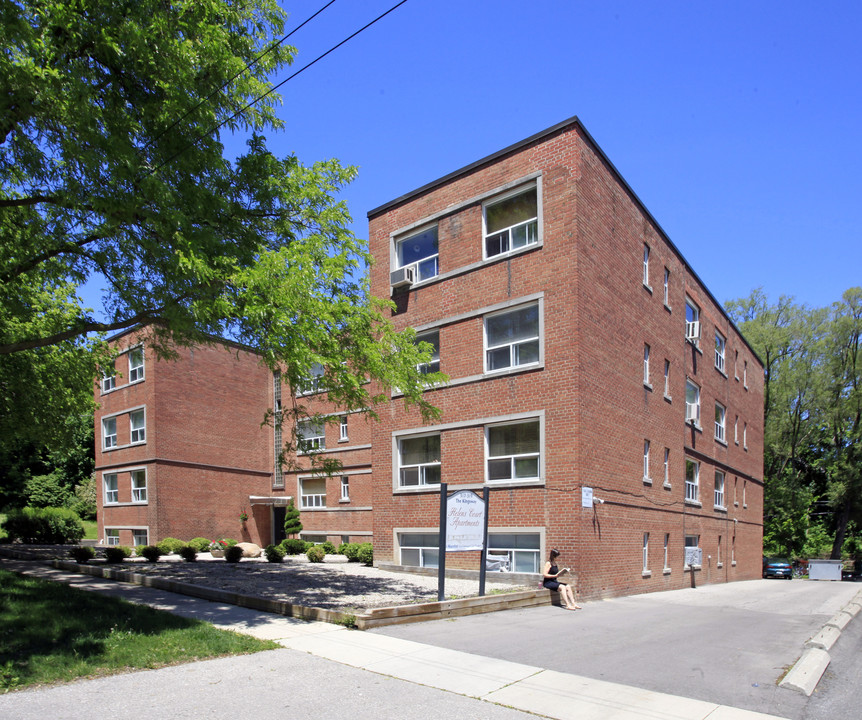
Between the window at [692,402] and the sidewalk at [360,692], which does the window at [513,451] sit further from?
the window at [692,402]

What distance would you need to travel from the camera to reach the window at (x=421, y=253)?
20.8 metres

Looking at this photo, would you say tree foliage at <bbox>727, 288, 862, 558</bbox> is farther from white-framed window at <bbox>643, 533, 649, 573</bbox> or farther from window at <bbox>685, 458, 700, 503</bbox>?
white-framed window at <bbox>643, 533, 649, 573</bbox>

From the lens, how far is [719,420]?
31.1 m

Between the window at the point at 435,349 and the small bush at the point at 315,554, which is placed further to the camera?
the small bush at the point at 315,554

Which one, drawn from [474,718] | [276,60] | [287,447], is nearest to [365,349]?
[287,447]

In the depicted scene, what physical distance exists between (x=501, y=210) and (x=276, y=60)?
814cm

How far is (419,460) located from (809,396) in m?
39.8

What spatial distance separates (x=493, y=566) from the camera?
1778 centimetres

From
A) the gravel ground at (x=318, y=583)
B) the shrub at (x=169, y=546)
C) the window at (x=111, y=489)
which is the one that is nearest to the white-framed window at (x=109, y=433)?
the window at (x=111, y=489)

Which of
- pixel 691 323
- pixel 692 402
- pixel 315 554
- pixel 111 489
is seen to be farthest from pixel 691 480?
pixel 111 489

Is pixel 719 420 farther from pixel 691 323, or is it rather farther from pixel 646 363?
pixel 646 363

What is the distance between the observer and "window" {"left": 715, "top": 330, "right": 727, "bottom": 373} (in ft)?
102

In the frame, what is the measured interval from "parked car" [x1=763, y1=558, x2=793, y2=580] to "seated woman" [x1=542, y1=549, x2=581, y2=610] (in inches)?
1313

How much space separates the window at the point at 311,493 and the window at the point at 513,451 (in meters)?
15.7
